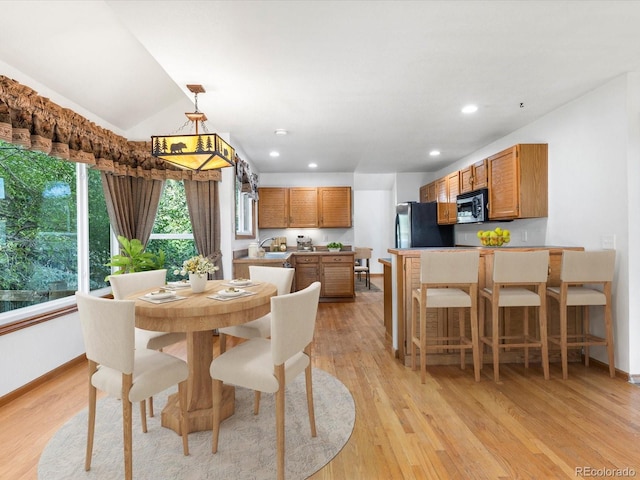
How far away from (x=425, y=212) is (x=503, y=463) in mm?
4422

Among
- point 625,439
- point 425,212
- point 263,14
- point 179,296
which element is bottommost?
point 625,439

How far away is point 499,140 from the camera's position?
4.39m

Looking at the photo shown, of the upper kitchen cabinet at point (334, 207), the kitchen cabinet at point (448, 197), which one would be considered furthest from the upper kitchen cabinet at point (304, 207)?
the kitchen cabinet at point (448, 197)

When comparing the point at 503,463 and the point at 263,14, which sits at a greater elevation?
the point at 263,14

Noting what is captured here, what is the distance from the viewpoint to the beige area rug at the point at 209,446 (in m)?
1.68

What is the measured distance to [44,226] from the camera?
2.97m

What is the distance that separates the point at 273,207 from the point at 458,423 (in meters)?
4.96

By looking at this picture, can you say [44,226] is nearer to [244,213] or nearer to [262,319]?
[262,319]

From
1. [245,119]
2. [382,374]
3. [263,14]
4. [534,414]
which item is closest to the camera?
[263,14]

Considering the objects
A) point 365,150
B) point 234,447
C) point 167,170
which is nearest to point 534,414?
point 234,447

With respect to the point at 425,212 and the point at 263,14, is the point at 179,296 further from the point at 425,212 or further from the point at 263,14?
the point at 425,212

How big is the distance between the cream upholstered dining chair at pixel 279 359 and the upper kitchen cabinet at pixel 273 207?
450 cm

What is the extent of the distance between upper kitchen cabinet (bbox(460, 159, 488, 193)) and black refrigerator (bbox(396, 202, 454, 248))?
0.99 meters

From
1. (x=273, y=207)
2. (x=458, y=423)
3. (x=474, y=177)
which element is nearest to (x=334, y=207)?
(x=273, y=207)
